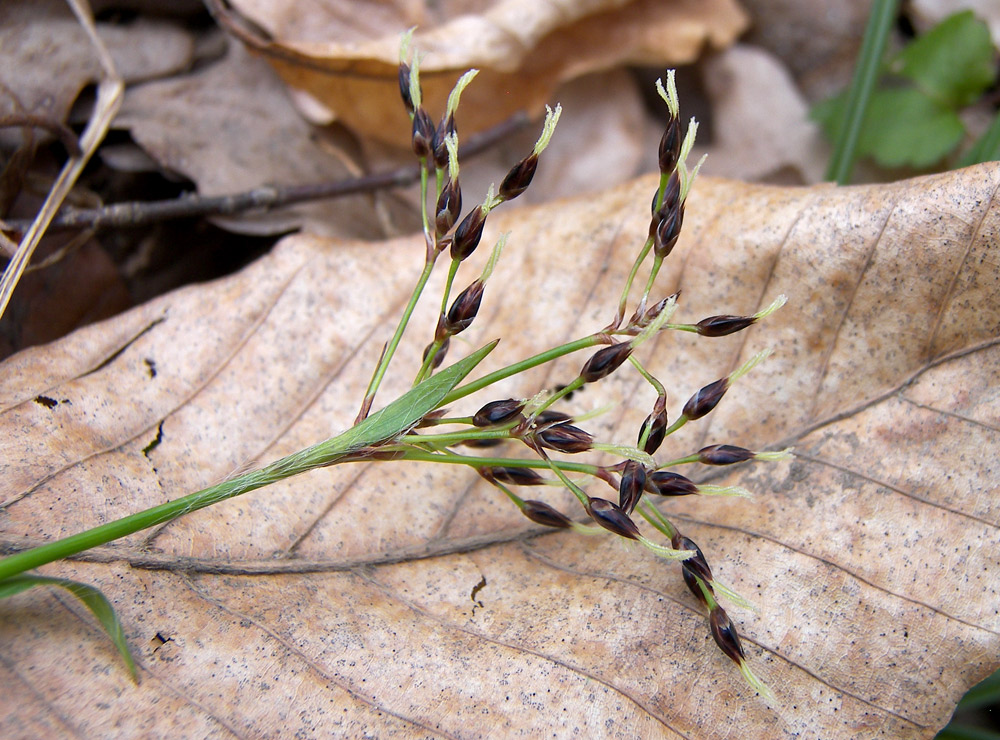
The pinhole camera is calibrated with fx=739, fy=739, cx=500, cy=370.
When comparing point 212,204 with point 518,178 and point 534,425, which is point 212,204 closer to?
point 518,178

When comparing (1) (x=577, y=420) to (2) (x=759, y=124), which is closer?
(1) (x=577, y=420)

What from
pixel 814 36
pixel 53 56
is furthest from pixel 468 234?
pixel 814 36

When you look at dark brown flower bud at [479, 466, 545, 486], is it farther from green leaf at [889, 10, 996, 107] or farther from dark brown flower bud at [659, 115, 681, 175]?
green leaf at [889, 10, 996, 107]

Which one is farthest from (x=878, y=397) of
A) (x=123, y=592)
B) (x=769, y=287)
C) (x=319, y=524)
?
(x=123, y=592)

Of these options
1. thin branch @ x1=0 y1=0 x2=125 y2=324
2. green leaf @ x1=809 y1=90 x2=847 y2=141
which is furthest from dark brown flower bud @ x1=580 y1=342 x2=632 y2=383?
green leaf @ x1=809 y1=90 x2=847 y2=141

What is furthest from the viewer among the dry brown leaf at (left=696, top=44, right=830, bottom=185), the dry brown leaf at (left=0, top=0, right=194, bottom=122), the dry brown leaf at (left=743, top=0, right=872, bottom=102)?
the dry brown leaf at (left=743, top=0, right=872, bottom=102)

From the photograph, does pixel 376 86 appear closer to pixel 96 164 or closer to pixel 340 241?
pixel 340 241
